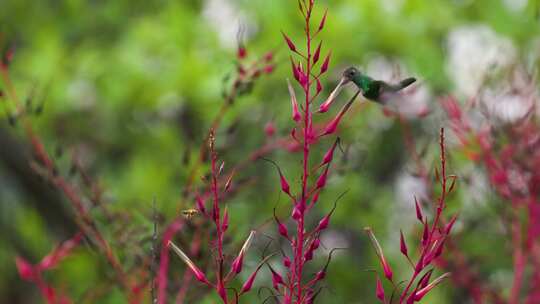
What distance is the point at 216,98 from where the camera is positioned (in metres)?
1.76

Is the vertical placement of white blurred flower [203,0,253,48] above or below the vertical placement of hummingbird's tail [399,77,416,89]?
above

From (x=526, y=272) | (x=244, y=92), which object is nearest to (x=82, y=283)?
(x=526, y=272)

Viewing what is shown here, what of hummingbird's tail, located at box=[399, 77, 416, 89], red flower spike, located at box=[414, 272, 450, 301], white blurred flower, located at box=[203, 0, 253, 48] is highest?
white blurred flower, located at box=[203, 0, 253, 48]

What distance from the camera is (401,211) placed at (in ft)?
7.20

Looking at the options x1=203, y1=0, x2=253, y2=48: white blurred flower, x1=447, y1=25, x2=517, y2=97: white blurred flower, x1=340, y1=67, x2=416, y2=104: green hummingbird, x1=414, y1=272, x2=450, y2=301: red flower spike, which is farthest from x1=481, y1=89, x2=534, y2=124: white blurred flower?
x1=203, y1=0, x2=253, y2=48: white blurred flower

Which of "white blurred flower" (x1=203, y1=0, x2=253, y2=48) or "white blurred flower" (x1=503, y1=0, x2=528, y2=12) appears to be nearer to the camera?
"white blurred flower" (x1=503, y1=0, x2=528, y2=12)

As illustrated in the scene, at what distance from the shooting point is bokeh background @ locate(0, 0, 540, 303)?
178 cm

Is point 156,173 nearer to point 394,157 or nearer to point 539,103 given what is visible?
point 394,157

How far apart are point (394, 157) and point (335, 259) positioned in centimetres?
37

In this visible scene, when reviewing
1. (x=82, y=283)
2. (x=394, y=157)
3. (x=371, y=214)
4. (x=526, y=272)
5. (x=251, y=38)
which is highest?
(x=251, y=38)

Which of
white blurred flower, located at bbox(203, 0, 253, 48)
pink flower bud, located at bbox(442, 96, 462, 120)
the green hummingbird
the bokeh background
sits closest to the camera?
the green hummingbird

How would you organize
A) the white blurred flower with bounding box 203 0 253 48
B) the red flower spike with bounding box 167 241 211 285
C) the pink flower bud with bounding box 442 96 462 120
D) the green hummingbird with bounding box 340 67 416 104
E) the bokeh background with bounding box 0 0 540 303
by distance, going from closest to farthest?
the red flower spike with bounding box 167 241 211 285, the green hummingbird with bounding box 340 67 416 104, the pink flower bud with bounding box 442 96 462 120, the bokeh background with bounding box 0 0 540 303, the white blurred flower with bounding box 203 0 253 48

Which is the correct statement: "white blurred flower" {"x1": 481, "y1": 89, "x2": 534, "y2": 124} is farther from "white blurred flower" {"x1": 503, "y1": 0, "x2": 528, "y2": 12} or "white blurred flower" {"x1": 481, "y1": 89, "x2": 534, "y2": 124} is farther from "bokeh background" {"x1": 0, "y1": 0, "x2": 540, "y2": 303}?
"white blurred flower" {"x1": 503, "y1": 0, "x2": 528, "y2": 12}

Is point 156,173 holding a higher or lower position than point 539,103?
higher
